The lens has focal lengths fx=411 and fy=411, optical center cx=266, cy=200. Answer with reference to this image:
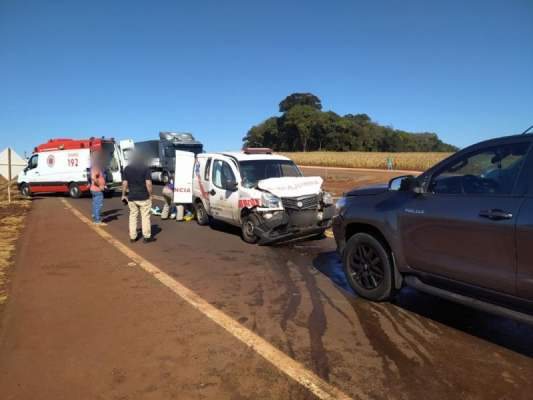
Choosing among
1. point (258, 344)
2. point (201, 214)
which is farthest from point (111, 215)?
point (258, 344)

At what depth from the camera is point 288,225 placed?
8086 mm

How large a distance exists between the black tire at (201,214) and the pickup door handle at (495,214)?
8023 mm

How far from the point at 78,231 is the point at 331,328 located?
8.17 m

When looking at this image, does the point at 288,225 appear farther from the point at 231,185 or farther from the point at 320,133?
the point at 320,133

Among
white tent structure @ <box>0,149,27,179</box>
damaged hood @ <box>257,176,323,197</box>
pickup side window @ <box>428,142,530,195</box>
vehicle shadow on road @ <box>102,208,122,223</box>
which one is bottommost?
vehicle shadow on road @ <box>102,208,122,223</box>

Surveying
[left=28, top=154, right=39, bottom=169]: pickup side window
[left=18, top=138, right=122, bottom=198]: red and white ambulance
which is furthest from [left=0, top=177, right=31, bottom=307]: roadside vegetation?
[left=28, top=154, right=39, bottom=169]: pickup side window

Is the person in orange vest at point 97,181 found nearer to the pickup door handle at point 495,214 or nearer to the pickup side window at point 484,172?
the pickup side window at point 484,172

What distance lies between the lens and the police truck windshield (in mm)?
8859

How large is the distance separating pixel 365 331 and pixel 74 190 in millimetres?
18476

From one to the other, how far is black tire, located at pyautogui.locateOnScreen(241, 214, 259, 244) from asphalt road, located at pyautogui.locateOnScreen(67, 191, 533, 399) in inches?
53.7

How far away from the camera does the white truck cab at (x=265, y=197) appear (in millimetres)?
8062

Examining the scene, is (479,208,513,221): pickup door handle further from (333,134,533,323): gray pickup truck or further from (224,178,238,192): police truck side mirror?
(224,178,238,192): police truck side mirror

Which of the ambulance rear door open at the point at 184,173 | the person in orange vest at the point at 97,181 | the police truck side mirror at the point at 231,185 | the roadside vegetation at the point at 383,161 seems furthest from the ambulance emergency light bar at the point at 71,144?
the roadside vegetation at the point at 383,161

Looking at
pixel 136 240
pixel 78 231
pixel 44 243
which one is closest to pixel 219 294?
pixel 136 240
